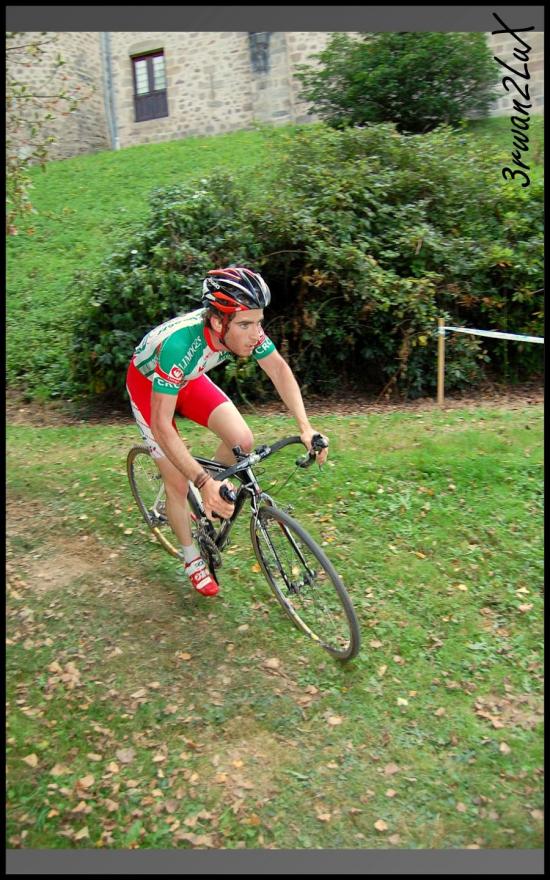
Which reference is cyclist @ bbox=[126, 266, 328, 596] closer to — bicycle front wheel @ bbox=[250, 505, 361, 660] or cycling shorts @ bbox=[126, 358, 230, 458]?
cycling shorts @ bbox=[126, 358, 230, 458]

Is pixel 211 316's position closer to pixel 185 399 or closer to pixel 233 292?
pixel 233 292

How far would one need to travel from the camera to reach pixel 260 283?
11.1 ft

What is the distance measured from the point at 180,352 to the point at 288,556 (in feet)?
4.06

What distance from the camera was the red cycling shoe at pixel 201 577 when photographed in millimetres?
4098

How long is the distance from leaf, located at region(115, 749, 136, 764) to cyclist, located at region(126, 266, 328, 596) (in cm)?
116

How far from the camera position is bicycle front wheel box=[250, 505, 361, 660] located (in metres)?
3.40

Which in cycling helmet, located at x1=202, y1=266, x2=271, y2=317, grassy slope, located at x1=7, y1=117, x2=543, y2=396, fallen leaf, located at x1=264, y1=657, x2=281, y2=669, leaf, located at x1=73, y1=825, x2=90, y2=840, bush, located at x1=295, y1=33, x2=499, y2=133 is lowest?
leaf, located at x1=73, y1=825, x2=90, y2=840

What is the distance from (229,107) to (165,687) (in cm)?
1785

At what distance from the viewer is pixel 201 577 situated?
4113 millimetres

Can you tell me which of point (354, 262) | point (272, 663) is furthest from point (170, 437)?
point (354, 262)

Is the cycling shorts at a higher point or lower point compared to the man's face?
lower

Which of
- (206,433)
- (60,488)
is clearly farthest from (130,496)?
(206,433)

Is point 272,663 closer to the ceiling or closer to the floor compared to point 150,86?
closer to the floor

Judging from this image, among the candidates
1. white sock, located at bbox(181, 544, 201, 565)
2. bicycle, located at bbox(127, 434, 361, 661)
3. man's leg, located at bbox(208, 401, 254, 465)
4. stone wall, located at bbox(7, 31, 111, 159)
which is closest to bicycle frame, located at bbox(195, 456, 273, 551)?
bicycle, located at bbox(127, 434, 361, 661)
